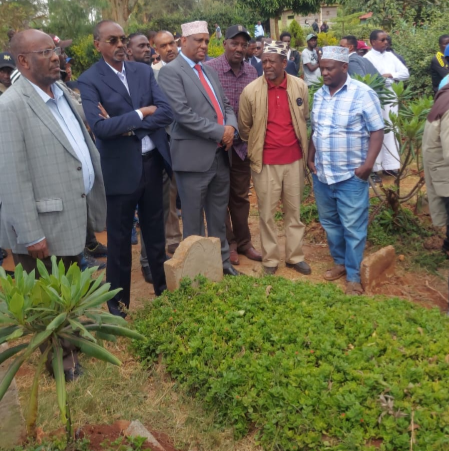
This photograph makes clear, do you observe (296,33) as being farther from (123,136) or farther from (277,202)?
(123,136)

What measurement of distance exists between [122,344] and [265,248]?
6.23 ft

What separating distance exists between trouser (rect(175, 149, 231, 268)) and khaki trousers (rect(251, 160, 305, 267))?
37 cm

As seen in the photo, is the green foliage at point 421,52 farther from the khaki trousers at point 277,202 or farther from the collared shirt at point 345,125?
the collared shirt at point 345,125

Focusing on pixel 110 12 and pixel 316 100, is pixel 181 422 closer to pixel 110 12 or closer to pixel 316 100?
pixel 316 100

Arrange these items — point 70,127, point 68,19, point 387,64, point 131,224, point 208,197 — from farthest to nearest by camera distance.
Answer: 1. point 68,19
2. point 387,64
3. point 208,197
4. point 131,224
5. point 70,127

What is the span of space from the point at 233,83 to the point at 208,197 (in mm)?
1221

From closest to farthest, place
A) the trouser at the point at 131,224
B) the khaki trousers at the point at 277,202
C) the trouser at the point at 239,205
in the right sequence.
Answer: the trouser at the point at 131,224 → the khaki trousers at the point at 277,202 → the trouser at the point at 239,205

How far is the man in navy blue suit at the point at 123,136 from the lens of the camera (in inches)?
160

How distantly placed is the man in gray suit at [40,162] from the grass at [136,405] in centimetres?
82

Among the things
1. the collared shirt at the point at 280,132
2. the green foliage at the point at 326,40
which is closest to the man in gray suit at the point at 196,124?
the collared shirt at the point at 280,132

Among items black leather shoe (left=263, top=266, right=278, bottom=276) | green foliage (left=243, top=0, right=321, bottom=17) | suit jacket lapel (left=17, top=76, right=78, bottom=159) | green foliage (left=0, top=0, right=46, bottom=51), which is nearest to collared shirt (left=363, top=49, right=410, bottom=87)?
black leather shoe (left=263, top=266, right=278, bottom=276)

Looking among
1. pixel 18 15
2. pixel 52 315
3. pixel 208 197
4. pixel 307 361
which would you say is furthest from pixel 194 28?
pixel 18 15

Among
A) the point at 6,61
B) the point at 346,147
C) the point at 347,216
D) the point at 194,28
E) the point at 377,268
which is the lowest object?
the point at 377,268

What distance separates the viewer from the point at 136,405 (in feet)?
11.2
